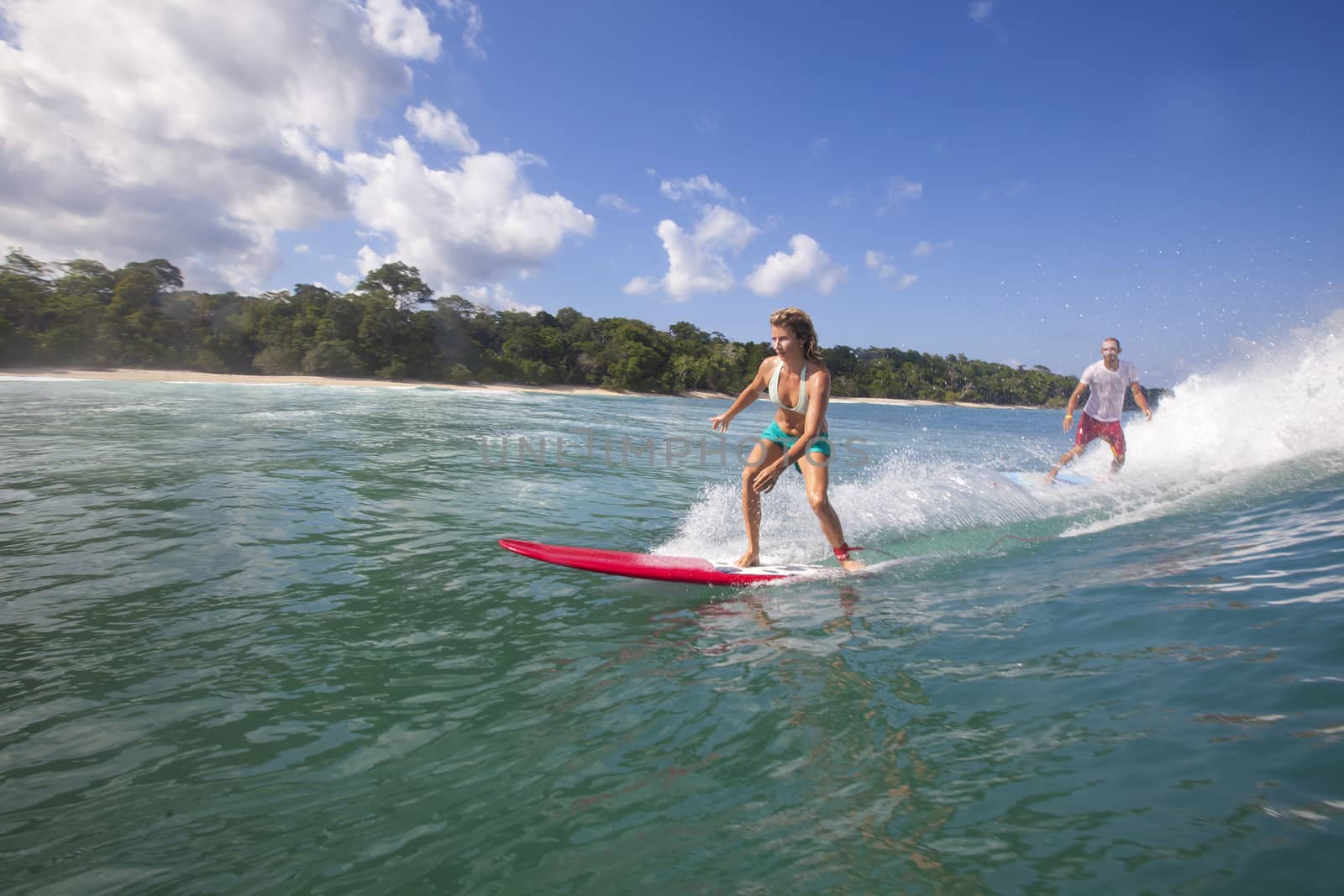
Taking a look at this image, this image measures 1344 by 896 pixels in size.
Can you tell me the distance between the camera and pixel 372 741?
9.84 ft

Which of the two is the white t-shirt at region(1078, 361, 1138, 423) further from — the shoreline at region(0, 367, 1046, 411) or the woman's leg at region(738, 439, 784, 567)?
the shoreline at region(0, 367, 1046, 411)

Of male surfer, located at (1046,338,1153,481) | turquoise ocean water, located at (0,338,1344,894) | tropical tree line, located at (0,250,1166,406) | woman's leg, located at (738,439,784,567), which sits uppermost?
tropical tree line, located at (0,250,1166,406)

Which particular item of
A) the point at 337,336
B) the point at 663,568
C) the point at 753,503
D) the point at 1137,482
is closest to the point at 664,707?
the point at 663,568

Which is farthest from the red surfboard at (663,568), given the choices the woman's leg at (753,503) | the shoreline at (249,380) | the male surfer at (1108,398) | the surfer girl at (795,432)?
the shoreline at (249,380)

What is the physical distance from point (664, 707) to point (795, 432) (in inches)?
131

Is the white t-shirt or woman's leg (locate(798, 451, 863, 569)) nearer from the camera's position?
woman's leg (locate(798, 451, 863, 569))

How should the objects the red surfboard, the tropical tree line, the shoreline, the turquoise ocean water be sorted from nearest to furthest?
the turquoise ocean water, the red surfboard, the shoreline, the tropical tree line

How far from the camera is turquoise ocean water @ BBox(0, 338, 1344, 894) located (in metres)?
2.22

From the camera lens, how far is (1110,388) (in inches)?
402

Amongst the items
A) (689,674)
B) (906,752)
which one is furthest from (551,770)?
(906,752)

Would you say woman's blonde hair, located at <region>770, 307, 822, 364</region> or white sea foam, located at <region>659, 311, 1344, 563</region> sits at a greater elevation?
woman's blonde hair, located at <region>770, 307, 822, 364</region>

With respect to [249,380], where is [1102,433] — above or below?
below

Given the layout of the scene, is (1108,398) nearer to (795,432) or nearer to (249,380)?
(795,432)

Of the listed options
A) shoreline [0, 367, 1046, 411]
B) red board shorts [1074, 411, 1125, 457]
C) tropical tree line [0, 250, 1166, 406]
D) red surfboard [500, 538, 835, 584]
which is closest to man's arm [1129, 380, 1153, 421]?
red board shorts [1074, 411, 1125, 457]
